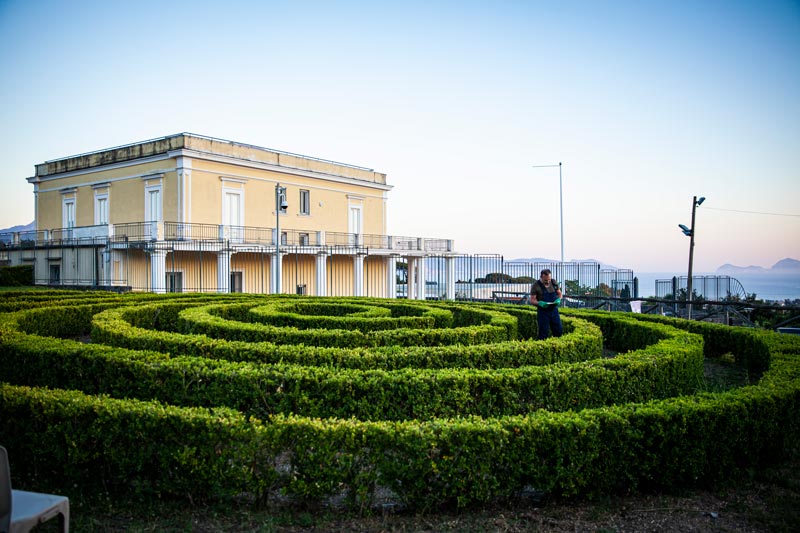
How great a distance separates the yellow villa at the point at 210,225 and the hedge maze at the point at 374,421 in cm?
1740

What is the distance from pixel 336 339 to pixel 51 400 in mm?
4483

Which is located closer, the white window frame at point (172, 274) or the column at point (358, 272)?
the white window frame at point (172, 274)

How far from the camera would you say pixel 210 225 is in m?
29.2

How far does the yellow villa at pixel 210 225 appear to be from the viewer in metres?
27.9

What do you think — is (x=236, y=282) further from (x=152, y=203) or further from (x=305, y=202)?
(x=305, y=202)

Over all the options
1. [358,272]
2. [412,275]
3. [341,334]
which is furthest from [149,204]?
[341,334]

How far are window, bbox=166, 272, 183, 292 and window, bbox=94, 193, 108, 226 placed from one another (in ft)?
23.5

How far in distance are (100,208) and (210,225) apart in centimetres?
814

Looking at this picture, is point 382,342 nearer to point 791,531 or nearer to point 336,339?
point 336,339

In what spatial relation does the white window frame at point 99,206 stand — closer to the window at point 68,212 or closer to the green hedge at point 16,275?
the window at point 68,212

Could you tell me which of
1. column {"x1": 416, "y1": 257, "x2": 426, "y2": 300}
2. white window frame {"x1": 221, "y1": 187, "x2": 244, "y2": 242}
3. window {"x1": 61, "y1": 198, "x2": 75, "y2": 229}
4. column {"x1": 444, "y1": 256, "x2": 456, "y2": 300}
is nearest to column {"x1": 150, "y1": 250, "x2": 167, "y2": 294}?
white window frame {"x1": 221, "y1": 187, "x2": 244, "y2": 242}

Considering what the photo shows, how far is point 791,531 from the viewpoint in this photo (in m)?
4.60

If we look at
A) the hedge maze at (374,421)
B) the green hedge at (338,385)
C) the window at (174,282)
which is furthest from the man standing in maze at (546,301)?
the window at (174,282)

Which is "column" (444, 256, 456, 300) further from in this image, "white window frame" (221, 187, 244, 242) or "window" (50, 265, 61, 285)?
"window" (50, 265, 61, 285)
